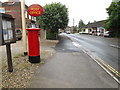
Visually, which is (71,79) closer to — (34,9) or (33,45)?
(33,45)

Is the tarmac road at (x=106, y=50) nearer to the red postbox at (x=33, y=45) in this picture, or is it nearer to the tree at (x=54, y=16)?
the red postbox at (x=33, y=45)

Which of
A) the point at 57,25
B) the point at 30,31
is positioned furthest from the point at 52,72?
the point at 57,25

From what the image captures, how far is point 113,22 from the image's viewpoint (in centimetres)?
2309

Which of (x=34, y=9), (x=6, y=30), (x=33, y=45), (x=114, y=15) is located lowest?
(x=33, y=45)

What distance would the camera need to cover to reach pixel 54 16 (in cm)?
1522

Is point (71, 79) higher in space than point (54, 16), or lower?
lower

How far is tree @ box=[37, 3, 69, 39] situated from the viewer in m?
15.5

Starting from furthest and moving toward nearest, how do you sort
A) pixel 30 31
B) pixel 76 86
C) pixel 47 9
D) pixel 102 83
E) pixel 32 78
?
1. pixel 47 9
2. pixel 30 31
3. pixel 32 78
4. pixel 102 83
5. pixel 76 86

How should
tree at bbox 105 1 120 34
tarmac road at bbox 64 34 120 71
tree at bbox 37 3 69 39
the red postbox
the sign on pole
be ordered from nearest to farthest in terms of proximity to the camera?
the red postbox → tarmac road at bbox 64 34 120 71 → the sign on pole → tree at bbox 37 3 69 39 → tree at bbox 105 1 120 34

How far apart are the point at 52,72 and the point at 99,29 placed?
3653 cm

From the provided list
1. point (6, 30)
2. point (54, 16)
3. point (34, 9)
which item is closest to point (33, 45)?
point (6, 30)

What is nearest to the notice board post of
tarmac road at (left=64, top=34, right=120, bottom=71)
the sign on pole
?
the sign on pole

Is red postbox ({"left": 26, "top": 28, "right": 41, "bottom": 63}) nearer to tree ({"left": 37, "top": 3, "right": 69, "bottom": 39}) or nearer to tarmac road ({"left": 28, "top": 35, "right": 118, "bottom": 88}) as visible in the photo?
tarmac road ({"left": 28, "top": 35, "right": 118, "bottom": 88})

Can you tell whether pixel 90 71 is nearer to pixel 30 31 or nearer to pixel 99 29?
pixel 30 31
